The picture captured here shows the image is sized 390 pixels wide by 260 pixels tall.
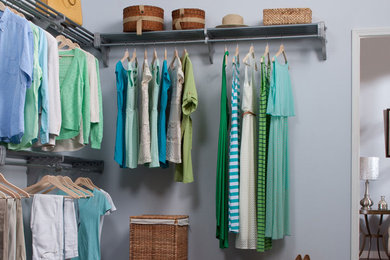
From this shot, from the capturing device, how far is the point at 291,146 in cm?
405

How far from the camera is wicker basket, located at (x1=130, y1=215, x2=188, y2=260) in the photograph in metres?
3.75

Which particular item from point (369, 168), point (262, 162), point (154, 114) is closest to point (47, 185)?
point (154, 114)

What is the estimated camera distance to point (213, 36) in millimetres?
4156

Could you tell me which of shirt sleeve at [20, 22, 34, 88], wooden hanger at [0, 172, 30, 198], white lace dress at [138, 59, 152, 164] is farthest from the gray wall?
shirt sleeve at [20, 22, 34, 88]

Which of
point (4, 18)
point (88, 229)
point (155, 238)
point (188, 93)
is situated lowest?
point (155, 238)

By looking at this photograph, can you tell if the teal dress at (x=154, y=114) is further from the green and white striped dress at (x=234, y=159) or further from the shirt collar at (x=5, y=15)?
the shirt collar at (x=5, y=15)

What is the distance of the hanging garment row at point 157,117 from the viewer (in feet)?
12.4

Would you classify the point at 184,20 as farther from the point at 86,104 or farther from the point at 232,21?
the point at 86,104

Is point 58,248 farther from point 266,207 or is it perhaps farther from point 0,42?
point 266,207

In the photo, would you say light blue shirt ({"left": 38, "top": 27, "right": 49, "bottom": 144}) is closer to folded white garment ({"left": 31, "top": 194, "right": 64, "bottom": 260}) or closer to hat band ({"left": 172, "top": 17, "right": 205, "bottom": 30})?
folded white garment ({"left": 31, "top": 194, "right": 64, "bottom": 260})

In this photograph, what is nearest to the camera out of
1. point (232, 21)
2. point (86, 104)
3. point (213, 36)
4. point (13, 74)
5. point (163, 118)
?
point (13, 74)

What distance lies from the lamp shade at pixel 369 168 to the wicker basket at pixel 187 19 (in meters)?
3.13

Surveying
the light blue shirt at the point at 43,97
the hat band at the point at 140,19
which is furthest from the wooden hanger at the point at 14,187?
the hat band at the point at 140,19

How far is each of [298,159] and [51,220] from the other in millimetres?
1891
